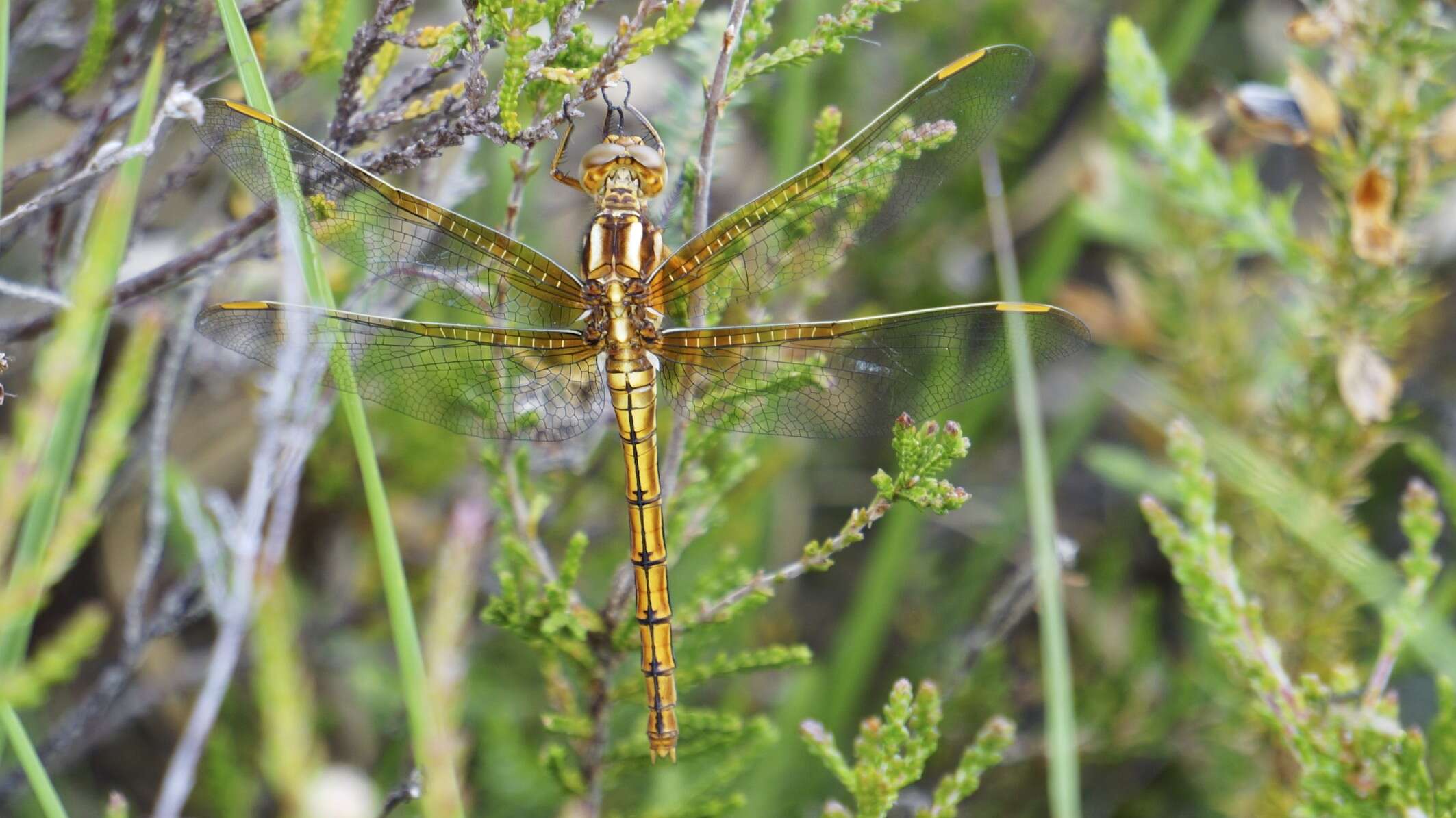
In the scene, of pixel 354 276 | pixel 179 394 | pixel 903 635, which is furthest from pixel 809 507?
pixel 179 394

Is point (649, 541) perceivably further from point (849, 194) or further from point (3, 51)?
point (3, 51)

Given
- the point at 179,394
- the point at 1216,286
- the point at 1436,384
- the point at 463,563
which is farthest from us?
the point at 1436,384

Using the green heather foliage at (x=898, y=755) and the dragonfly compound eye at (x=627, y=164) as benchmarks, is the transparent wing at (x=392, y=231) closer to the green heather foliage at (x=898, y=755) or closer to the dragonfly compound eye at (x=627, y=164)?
the dragonfly compound eye at (x=627, y=164)

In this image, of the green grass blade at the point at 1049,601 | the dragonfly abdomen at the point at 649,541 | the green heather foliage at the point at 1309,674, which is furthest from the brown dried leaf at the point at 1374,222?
the dragonfly abdomen at the point at 649,541

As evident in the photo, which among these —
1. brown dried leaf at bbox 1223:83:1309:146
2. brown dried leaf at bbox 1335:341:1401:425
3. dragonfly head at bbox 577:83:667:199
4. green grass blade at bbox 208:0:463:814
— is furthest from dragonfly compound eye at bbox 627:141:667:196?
brown dried leaf at bbox 1335:341:1401:425

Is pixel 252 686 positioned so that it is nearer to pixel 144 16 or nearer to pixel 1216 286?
pixel 144 16

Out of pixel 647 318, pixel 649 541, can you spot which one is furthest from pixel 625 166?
pixel 649 541
